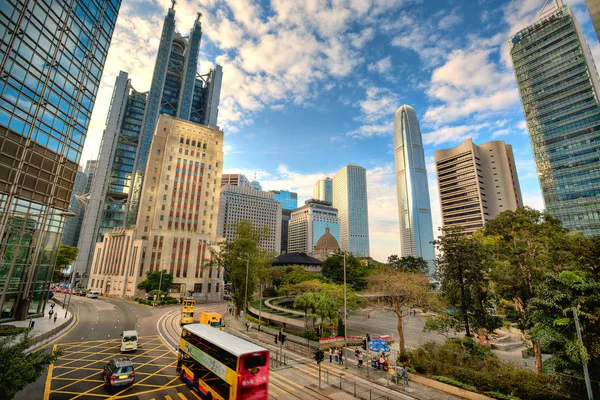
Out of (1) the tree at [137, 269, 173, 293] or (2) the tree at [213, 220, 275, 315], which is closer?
(2) the tree at [213, 220, 275, 315]

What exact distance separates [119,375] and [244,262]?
28.7m

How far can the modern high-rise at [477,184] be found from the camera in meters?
141

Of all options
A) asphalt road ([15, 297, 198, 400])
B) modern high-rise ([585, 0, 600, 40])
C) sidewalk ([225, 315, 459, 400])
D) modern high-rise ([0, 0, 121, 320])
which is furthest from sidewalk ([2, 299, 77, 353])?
modern high-rise ([585, 0, 600, 40])

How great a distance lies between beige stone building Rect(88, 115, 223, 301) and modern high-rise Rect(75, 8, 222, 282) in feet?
84.3

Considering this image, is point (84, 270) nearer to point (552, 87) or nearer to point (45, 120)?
point (45, 120)

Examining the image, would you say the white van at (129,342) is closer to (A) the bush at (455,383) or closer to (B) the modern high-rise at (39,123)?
(B) the modern high-rise at (39,123)

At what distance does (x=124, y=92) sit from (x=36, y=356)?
141223 millimetres

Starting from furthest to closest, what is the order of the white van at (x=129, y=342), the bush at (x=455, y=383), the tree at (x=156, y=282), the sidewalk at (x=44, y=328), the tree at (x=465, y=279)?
1. the tree at (x=156, y=282)
2. the tree at (x=465, y=279)
3. the sidewalk at (x=44, y=328)
4. the white van at (x=129, y=342)
5. the bush at (x=455, y=383)

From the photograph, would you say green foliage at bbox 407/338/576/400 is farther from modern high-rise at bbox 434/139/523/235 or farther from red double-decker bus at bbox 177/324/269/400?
modern high-rise at bbox 434/139/523/235

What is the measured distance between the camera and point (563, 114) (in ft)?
295

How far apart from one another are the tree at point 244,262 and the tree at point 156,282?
1042 inches

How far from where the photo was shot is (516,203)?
471 ft

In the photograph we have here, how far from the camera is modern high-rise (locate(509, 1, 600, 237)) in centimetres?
8375

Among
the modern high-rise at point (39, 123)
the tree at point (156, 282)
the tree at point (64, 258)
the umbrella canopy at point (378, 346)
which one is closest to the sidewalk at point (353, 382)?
the umbrella canopy at point (378, 346)
